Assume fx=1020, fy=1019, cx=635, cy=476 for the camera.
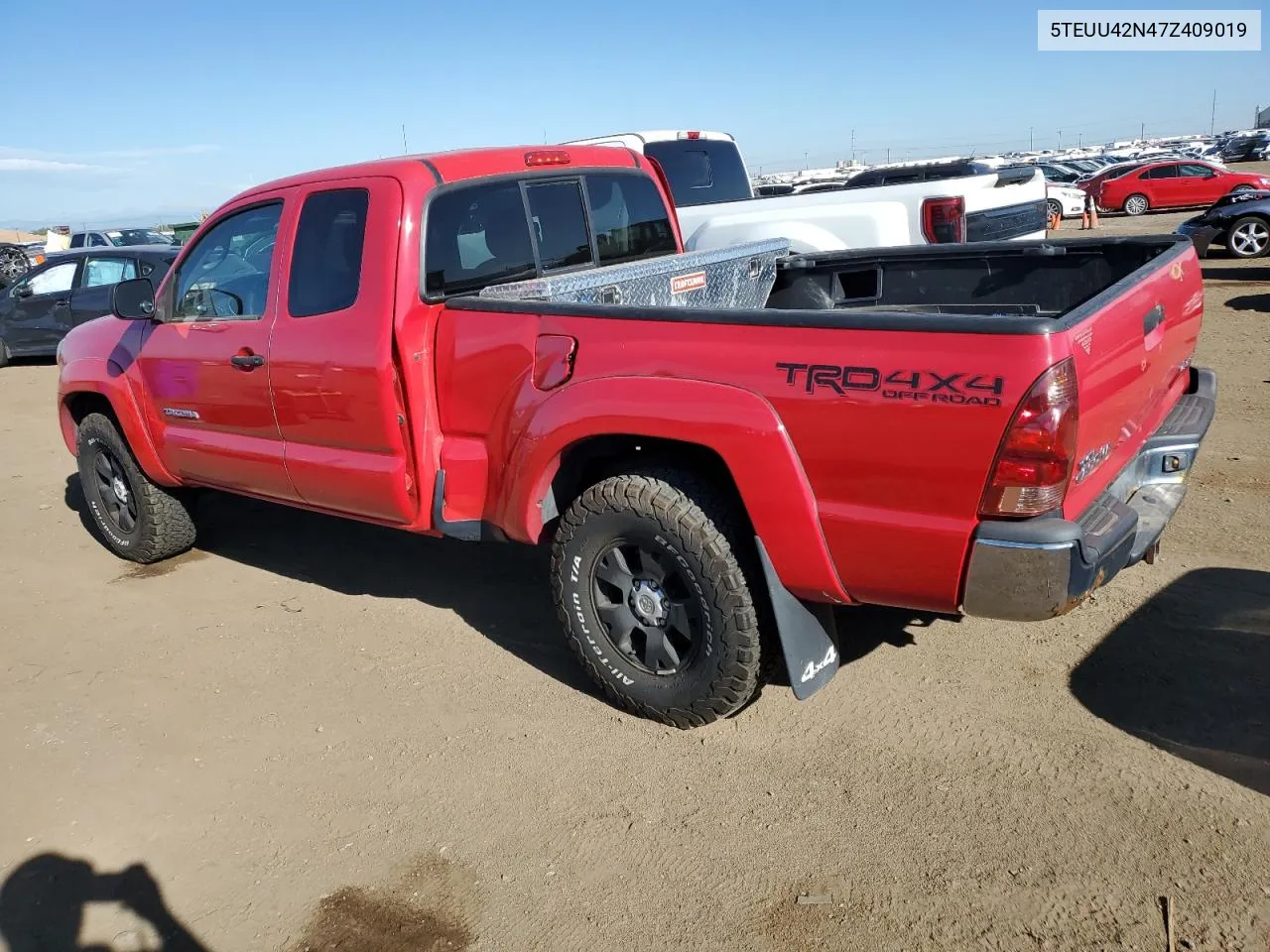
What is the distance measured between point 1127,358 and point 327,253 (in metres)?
2.98

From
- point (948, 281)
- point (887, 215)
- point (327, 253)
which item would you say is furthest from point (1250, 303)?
point (327, 253)

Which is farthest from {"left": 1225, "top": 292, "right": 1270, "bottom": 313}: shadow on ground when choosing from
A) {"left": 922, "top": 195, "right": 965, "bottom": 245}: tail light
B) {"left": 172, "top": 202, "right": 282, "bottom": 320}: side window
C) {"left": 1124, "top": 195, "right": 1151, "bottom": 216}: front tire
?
{"left": 1124, "top": 195, "right": 1151, "bottom": 216}: front tire

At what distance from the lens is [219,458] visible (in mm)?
4863

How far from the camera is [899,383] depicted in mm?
2760

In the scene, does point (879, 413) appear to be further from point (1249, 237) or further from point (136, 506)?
point (1249, 237)

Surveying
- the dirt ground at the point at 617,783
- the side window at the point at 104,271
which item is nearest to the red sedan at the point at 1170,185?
the side window at the point at 104,271

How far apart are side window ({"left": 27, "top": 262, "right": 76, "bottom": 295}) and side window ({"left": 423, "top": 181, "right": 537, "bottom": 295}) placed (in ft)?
37.8

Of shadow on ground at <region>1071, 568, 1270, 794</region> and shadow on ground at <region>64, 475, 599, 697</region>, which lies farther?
shadow on ground at <region>64, 475, 599, 697</region>

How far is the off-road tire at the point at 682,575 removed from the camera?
327cm

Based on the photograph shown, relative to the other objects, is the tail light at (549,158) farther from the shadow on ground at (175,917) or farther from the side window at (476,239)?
the shadow on ground at (175,917)

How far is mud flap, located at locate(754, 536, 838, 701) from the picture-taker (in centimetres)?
316

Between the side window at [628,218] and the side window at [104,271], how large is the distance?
10.1 m

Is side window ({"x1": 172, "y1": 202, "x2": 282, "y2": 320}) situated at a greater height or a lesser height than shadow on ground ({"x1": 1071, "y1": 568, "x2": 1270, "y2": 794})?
greater

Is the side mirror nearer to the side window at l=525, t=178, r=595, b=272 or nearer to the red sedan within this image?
the side window at l=525, t=178, r=595, b=272
